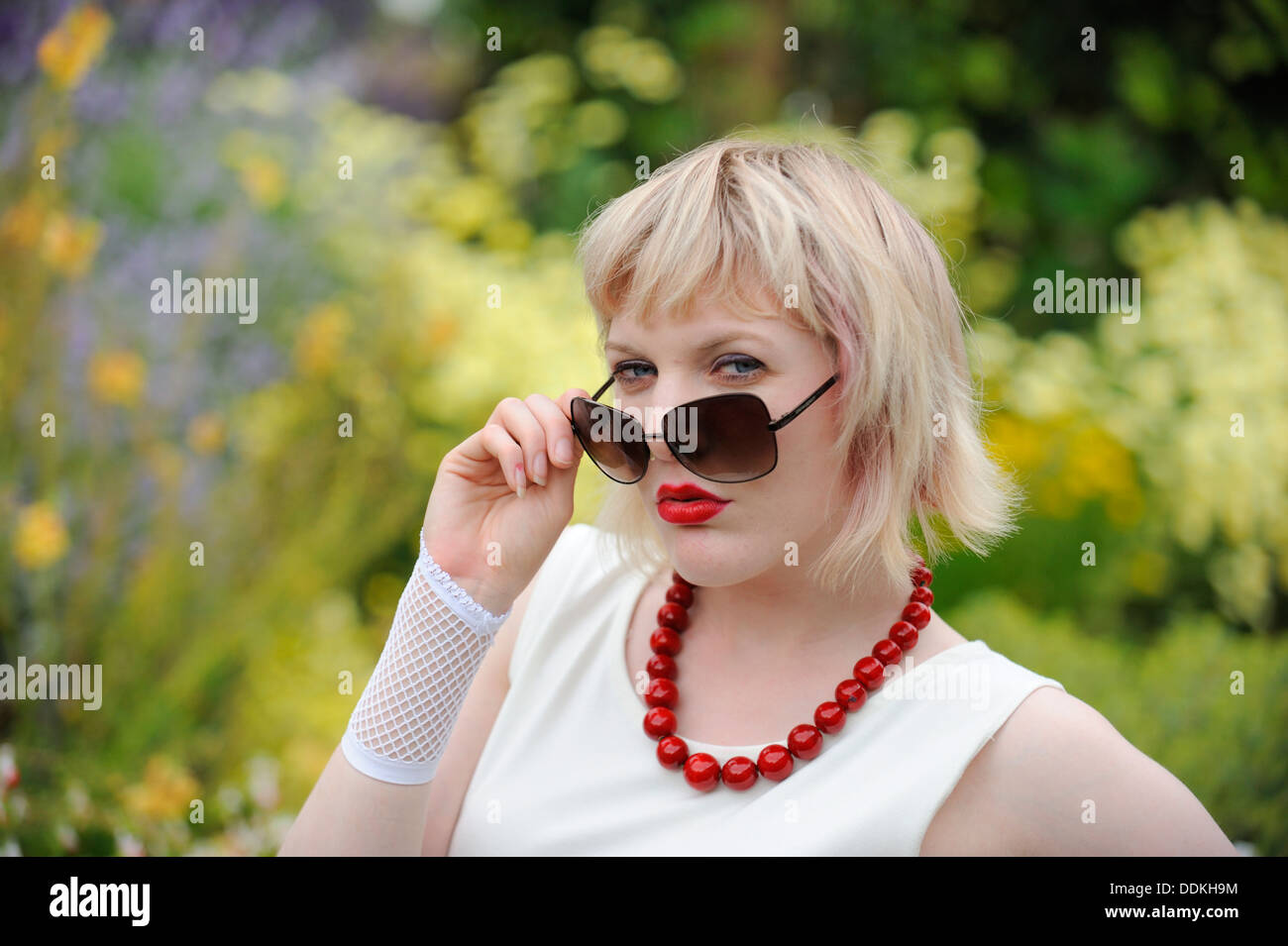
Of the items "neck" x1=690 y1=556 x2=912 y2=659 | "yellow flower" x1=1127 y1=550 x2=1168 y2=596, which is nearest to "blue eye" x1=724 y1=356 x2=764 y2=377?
"neck" x1=690 y1=556 x2=912 y2=659

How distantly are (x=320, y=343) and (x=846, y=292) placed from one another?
2.75 meters

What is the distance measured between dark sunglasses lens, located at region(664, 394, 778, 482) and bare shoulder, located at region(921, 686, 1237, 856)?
546mm

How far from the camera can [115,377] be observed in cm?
353

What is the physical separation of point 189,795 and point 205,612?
0.64m

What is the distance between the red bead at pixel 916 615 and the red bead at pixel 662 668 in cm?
41

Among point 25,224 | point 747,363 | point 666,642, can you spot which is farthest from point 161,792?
point 747,363

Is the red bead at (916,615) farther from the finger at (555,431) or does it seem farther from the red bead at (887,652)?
the finger at (555,431)

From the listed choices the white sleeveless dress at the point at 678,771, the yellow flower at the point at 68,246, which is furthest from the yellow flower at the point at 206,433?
the white sleeveless dress at the point at 678,771

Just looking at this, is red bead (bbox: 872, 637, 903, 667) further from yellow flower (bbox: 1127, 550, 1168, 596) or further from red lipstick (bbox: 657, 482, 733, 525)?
yellow flower (bbox: 1127, 550, 1168, 596)

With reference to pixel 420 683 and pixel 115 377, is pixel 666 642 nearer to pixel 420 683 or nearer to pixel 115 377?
pixel 420 683

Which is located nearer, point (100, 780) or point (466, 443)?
point (466, 443)

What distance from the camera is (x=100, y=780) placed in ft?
10.4
